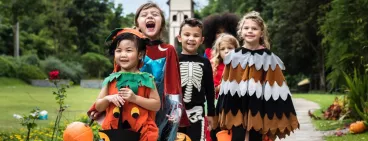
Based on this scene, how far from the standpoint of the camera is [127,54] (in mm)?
4453

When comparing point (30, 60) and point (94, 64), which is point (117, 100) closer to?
point (30, 60)

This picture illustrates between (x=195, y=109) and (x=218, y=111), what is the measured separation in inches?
16.7

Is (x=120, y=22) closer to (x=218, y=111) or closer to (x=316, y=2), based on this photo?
(x=316, y=2)

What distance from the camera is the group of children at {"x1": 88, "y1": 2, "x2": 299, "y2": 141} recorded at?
174 inches

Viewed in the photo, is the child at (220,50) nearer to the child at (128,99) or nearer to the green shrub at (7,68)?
the child at (128,99)

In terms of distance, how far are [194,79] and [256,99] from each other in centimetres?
93

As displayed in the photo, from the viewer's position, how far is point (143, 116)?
4426 millimetres

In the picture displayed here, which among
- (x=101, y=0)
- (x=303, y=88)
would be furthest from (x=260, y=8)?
(x=101, y=0)

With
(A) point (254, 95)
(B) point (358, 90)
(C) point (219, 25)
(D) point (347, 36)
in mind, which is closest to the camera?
(A) point (254, 95)

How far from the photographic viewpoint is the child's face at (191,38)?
6.47 meters

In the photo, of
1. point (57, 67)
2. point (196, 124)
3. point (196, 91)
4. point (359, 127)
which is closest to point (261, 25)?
point (196, 91)

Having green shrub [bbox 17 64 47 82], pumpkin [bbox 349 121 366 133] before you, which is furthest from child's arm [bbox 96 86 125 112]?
green shrub [bbox 17 64 47 82]

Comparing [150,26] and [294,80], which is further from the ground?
[150,26]

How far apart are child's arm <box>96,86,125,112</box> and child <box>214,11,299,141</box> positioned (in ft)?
5.11
